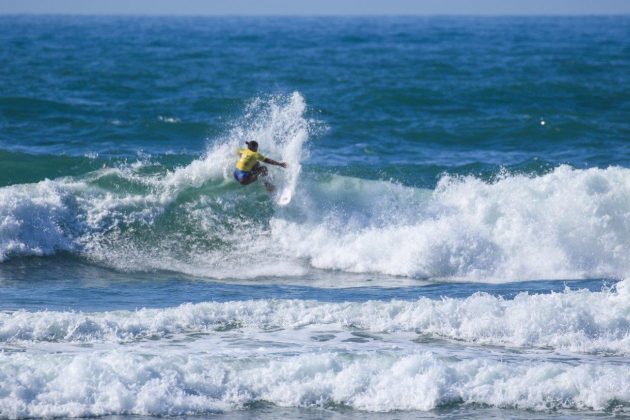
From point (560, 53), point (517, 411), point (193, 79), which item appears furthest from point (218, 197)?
point (560, 53)

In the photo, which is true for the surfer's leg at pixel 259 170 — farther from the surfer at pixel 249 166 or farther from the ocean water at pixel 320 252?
the ocean water at pixel 320 252

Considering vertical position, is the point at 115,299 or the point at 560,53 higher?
the point at 560,53

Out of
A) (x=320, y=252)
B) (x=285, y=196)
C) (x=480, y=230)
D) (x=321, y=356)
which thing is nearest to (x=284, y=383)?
(x=321, y=356)

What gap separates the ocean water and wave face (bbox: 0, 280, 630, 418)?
0.03 meters

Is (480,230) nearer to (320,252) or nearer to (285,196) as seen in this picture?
(320,252)

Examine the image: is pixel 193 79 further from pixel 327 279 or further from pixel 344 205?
pixel 327 279

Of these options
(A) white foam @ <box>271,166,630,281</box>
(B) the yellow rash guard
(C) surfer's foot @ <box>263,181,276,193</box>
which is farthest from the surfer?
(A) white foam @ <box>271,166,630,281</box>

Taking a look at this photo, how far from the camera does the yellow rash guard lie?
18.5 meters

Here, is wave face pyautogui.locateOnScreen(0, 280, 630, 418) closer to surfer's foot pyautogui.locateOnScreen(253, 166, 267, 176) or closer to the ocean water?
the ocean water

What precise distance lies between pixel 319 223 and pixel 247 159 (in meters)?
1.85

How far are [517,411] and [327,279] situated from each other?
21.2ft

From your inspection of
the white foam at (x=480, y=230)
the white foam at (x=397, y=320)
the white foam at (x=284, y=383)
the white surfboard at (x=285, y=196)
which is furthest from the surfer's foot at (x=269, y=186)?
the white foam at (x=284, y=383)

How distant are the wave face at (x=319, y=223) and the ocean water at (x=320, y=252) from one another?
43 millimetres

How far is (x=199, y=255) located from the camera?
710 inches
